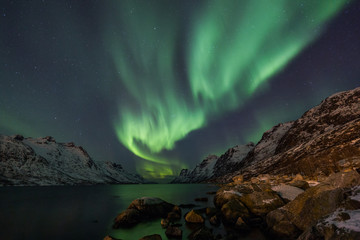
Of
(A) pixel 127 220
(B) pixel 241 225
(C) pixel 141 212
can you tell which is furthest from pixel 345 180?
(A) pixel 127 220

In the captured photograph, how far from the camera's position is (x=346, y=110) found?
445 feet

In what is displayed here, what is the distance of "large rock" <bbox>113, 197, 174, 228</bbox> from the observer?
65.2ft

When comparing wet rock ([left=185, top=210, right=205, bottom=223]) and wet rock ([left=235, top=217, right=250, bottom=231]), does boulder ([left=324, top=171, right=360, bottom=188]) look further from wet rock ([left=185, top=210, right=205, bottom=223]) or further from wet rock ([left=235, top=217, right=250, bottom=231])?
wet rock ([left=185, top=210, right=205, bottom=223])

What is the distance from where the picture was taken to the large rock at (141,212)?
1988 centimetres

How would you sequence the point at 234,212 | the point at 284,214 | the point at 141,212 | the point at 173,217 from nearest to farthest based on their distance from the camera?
the point at 284,214 < the point at 234,212 < the point at 173,217 < the point at 141,212

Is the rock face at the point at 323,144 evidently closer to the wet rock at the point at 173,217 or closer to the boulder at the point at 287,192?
the boulder at the point at 287,192

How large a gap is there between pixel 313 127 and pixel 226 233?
16993 cm

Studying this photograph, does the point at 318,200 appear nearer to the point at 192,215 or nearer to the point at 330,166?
the point at 192,215

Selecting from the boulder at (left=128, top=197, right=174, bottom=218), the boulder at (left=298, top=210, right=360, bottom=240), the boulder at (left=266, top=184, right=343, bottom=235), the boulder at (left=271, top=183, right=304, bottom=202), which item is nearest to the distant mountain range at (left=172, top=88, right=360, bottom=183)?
the boulder at (left=271, top=183, right=304, bottom=202)

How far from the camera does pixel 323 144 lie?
274ft

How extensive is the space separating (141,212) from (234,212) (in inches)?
442

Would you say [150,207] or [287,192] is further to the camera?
[150,207]

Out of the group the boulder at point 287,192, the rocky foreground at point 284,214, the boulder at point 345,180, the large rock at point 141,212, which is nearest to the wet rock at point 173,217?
the rocky foreground at point 284,214

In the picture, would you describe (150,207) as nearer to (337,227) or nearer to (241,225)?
(241,225)
